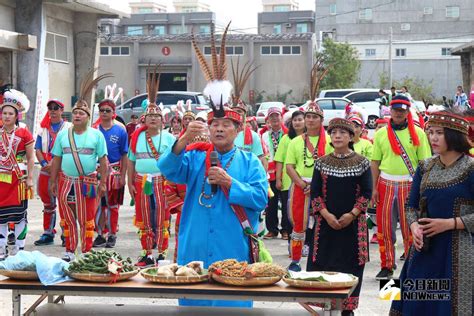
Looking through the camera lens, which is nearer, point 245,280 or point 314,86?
point 245,280

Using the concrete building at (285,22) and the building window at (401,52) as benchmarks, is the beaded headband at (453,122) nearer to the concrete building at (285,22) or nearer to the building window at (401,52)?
the building window at (401,52)

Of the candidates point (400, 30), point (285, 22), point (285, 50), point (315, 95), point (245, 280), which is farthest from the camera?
point (285, 22)

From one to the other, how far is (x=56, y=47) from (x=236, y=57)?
32412 mm

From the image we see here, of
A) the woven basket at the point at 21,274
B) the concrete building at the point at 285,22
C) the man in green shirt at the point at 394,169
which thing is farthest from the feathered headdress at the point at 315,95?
the concrete building at the point at 285,22

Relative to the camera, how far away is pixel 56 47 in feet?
69.3

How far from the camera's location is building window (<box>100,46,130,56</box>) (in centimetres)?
5559

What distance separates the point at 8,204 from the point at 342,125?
4383 mm

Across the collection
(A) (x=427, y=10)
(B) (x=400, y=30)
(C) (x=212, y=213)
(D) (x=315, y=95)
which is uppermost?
(A) (x=427, y=10)

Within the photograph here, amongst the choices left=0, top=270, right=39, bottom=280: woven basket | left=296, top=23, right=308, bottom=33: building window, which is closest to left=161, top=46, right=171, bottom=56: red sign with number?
left=296, top=23, right=308, bottom=33: building window

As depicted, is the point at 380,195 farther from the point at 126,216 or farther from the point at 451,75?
the point at 451,75

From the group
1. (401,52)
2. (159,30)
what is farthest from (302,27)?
(159,30)

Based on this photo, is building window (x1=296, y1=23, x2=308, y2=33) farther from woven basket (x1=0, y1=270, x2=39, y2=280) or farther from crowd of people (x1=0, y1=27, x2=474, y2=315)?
woven basket (x1=0, y1=270, x2=39, y2=280)

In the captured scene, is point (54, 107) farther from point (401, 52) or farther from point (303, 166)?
point (401, 52)

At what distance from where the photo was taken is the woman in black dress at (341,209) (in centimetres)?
770
